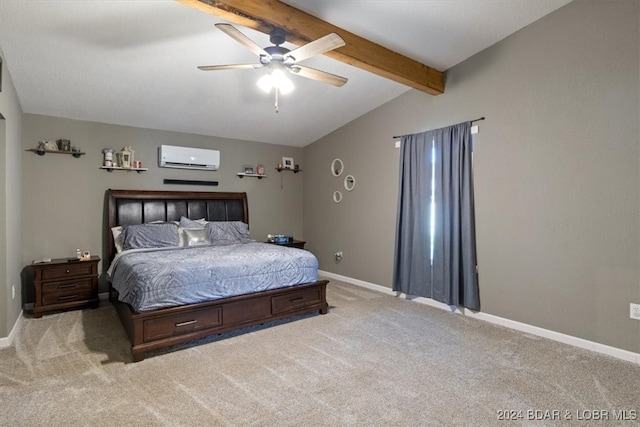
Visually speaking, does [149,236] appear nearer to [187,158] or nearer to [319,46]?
[187,158]

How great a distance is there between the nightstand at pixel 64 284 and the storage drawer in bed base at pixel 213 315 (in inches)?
38.9

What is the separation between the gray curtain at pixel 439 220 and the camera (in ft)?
13.1

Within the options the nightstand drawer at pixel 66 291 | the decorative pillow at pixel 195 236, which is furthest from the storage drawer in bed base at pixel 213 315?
the decorative pillow at pixel 195 236

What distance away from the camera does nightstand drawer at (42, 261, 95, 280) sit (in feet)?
12.8

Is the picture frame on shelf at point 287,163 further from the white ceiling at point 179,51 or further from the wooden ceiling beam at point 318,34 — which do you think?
the wooden ceiling beam at point 318,34

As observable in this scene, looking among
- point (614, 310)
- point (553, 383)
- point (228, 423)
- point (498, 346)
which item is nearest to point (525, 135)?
point (614, 310)

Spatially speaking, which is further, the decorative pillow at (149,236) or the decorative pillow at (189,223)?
the decorative pillow at (189,223)

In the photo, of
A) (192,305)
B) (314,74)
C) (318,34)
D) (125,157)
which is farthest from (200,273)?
(125,157)

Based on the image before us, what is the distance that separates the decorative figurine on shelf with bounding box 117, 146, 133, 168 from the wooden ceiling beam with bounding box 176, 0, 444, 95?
9.64 ft

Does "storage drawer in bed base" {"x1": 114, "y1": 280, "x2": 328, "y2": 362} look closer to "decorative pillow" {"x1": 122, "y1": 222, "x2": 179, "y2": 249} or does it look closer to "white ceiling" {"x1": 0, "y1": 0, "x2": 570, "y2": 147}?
"decorative pillow" {"x1": 122, "y1": 222, "x2": 179, "y2": 249}

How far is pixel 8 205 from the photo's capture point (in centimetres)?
310

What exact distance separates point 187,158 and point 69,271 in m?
2.13

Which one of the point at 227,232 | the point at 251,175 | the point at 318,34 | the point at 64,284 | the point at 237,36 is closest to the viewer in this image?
the point at 237,36

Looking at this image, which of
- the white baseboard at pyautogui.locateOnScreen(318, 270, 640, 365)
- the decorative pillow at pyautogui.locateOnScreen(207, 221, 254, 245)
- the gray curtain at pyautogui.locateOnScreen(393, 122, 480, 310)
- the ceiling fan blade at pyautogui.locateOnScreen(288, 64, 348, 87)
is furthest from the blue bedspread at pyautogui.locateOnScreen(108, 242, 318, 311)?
the ceiling fan blade at pyautogui.locateOnScreen(288, 64, 348, 87)
